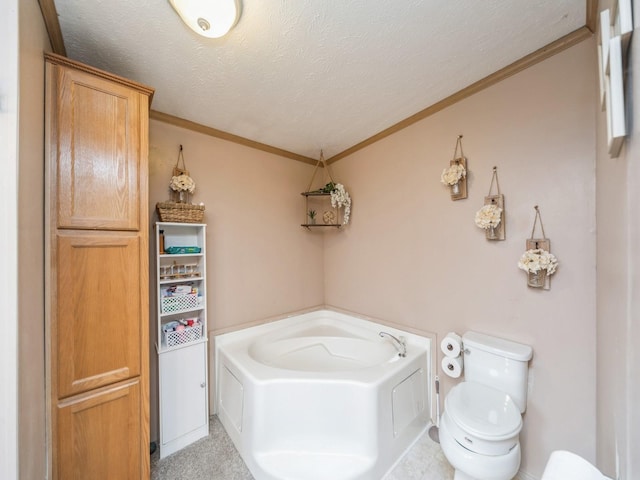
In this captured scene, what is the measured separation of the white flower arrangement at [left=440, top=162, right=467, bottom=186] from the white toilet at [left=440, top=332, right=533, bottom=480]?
3.55ft

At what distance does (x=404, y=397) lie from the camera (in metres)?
1.78

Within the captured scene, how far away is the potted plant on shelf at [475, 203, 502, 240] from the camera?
1.57 m

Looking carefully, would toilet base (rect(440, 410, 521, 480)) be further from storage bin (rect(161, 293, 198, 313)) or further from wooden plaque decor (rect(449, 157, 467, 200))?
storage bin (rect(161, 293, 198, 313))

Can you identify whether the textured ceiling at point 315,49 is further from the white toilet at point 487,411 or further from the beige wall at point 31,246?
the white toilet at point 487,411

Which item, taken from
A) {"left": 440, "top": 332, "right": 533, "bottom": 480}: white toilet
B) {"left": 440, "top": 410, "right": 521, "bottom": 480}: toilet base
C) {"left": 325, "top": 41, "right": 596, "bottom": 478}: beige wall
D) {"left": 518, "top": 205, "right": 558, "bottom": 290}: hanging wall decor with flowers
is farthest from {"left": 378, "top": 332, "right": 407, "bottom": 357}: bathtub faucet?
{"left": 518, "top": 205, "right": 558, "bottom": 290}: hanging wall decor with flowers

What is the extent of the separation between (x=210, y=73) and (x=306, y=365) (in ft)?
7.97

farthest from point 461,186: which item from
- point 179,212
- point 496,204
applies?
point 179,212

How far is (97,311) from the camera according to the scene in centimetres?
123

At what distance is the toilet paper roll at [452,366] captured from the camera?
1.73m

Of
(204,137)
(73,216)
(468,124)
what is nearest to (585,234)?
(468,124)

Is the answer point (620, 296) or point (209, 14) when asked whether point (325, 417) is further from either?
point (209, 14)

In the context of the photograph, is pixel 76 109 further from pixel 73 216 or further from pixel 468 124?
pixel 468 124

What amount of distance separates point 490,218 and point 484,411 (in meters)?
1.14

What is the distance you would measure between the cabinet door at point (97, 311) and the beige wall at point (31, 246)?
2.8 inches
